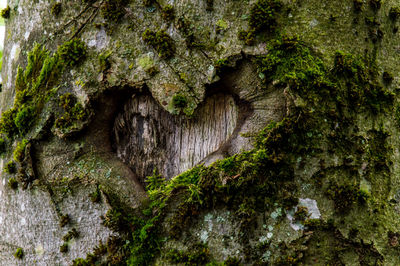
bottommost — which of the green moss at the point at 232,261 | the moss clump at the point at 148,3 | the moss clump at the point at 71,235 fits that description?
the green moss at the point at 232,261

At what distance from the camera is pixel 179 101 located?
6.04ft

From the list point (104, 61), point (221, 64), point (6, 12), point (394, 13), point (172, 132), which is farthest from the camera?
point (6, 12)

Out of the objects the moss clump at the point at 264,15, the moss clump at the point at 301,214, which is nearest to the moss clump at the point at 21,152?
the moss clump at the point at 264,15

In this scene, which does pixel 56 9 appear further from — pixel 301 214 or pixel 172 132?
pixel 301 214

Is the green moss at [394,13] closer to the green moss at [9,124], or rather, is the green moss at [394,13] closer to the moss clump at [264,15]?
the moss clump at [264,15]

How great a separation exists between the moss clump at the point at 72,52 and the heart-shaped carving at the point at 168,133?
404mm

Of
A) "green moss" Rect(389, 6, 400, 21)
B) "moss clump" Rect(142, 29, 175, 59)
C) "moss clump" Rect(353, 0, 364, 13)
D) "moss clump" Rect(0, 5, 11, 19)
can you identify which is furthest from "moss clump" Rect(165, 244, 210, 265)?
"moss clump" Rect(0, 5, 11, 19)

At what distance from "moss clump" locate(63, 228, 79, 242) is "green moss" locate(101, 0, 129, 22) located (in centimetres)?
129

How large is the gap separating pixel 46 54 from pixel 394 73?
2196mm

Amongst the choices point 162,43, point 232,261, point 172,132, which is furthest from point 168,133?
point 232,261

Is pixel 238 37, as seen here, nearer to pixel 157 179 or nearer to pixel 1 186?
pixel 157 179

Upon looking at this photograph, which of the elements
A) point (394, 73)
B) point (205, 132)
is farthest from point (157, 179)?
point (394, 73)

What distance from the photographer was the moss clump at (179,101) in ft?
6.04

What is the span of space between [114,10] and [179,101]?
72 centimetres
